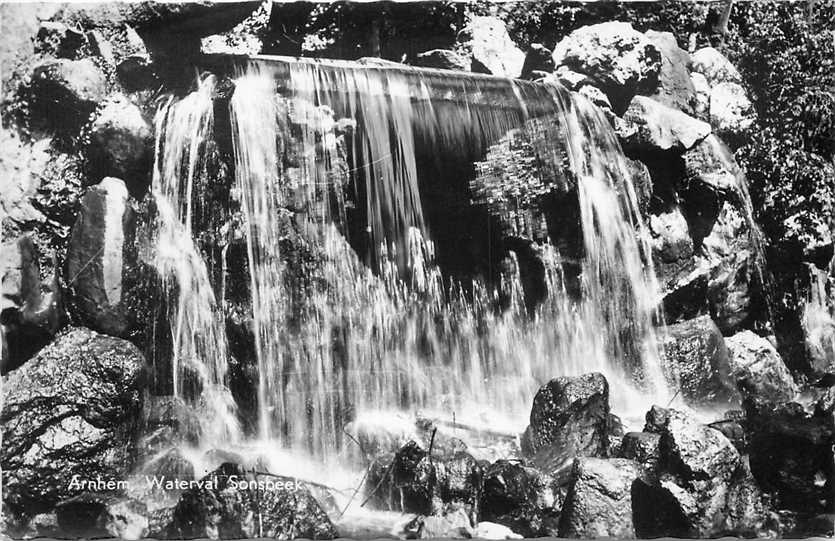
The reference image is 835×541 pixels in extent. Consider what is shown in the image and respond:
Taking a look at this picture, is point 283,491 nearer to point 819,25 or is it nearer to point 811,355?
point 811,355

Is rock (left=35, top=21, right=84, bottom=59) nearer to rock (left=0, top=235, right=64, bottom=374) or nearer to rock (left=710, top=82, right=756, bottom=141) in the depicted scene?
rock (left=0, top=235, right=64, bottom=374)

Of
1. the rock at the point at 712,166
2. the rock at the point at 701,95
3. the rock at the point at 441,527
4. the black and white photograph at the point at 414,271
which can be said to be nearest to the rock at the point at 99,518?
the black and white photograph at the point at 414,271

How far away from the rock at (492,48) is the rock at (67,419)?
7.17 ft

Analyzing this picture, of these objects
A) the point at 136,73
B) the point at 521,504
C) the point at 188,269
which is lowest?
the point at 521,504

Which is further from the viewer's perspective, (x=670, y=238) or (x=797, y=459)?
(x=670, y=238)

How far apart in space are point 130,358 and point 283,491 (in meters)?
0.94

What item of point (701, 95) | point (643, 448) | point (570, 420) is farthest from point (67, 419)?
point (701, 95)

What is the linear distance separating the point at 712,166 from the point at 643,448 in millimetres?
1558

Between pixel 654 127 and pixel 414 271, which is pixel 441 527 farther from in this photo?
pixel 654 127

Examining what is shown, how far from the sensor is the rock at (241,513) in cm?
361

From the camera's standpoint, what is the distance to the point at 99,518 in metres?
3.63

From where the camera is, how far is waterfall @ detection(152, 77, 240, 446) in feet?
12.6

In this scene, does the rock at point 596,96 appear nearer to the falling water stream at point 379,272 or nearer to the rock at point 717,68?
the falling water stream at point 379,272

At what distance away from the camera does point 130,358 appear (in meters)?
3.76
